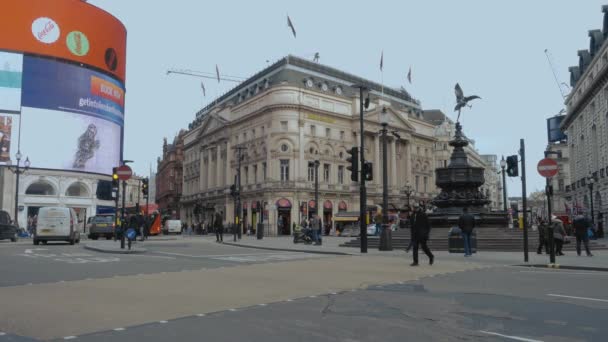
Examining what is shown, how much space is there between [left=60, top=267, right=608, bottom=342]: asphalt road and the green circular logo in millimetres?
71123

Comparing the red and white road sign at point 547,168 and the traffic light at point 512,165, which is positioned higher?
the traffic light at point 512,165

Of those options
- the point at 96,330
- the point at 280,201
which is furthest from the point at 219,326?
the point at 280,201

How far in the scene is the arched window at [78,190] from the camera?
74.1 m

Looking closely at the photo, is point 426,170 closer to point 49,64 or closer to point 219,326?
point 49,64

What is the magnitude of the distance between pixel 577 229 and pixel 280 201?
46.3m

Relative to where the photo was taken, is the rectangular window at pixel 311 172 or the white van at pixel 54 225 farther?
the rectangular window at pixel 311 172

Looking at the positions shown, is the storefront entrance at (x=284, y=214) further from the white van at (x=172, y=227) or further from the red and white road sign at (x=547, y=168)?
the red and white road sign at (x=547, y=168)

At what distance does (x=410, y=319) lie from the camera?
695cm

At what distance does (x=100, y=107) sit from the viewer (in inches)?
2876

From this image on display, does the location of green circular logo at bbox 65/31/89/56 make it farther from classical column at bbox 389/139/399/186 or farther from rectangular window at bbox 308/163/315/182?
classical column at bbox 389/139/399/186

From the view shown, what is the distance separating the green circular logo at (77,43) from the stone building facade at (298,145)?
Result: 20.2 meters

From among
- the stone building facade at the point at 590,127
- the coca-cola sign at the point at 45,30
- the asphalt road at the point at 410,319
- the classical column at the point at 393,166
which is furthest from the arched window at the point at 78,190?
the asphalt road at the point at 410,319

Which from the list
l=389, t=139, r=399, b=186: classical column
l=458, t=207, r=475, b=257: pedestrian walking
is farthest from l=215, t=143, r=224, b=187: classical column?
l=458, t=207, r=475, b=257: pedestrian walking

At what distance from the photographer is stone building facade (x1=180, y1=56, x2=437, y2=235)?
6550cm
